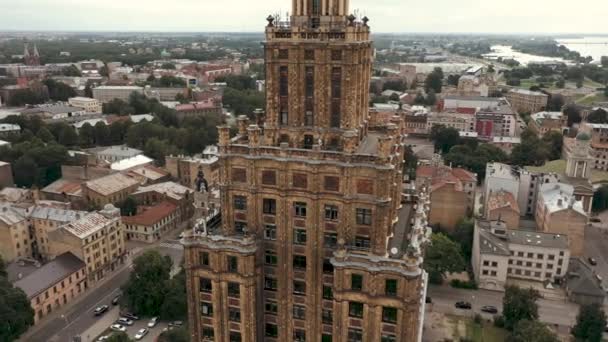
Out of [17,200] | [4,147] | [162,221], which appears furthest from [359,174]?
[4,147]

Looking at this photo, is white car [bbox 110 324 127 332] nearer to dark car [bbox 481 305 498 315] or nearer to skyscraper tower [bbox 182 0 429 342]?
skyscraper tower [bbox 182 0 429 342]

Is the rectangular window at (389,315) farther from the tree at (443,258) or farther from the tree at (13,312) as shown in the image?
the tree at (13,312)

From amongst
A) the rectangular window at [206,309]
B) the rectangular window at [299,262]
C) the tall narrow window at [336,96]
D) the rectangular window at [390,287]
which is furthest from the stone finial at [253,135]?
the rectangular window at [390,287]

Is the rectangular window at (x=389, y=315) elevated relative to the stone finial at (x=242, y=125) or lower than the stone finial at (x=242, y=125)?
lower

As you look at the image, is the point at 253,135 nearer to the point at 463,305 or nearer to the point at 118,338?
the point at 118,338

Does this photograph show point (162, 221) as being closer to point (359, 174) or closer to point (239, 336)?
point (239, 336)

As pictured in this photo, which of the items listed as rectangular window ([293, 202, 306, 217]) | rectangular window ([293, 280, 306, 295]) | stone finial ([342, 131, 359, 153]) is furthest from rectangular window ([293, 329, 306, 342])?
stone finial ([342, 131, 359, 153])
